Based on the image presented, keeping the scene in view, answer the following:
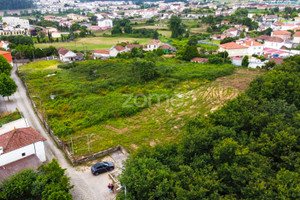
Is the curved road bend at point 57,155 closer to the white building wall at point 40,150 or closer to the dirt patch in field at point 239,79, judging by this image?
the white building wall at point 40,150

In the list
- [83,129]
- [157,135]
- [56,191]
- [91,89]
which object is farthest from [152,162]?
[91,89]

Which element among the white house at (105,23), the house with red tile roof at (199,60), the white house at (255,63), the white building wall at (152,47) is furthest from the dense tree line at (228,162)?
the white house at (105,23)

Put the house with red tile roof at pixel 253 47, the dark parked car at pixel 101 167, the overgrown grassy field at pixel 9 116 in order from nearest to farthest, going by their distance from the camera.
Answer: the dark parked car at pixel 101 167 < the overgrown grassy field at pixel 9 116 < the house with red tile roof at pixel 253 47

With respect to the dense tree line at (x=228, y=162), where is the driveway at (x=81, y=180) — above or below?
below

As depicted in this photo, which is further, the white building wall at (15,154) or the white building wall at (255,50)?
the white building wall at (255,50)

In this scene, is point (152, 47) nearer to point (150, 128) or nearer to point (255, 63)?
point (255, 63)

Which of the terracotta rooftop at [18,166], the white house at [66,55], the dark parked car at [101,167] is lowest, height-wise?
the dark parked car at [101,167]

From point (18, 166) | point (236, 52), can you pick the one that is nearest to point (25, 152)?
point (18, 166)
